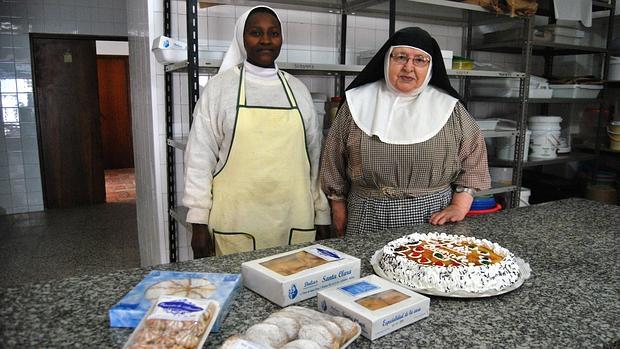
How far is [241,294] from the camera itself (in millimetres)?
1062

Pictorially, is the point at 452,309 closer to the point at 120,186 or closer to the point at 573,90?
the point at 573,90

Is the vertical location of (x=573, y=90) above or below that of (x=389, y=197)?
above

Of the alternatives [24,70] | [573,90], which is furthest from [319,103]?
[24,70]

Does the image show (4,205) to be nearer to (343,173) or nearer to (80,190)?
(80,190)

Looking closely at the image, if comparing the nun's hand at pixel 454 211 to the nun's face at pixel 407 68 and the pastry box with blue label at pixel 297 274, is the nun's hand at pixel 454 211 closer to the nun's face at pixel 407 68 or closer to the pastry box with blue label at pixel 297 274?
the nun's face at pixel 407 68

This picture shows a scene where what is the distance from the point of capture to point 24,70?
511cm

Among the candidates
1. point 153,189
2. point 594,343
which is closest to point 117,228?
point 153,189

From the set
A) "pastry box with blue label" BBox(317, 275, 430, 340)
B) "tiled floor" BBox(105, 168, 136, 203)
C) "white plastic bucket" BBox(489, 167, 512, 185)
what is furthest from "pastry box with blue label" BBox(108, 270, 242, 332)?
"tiled floor" BBox(105, 168, 136, 203)

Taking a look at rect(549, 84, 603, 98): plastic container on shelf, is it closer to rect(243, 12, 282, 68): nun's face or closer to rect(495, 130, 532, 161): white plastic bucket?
rect(495, 130, 532, 161): white plastic bucket

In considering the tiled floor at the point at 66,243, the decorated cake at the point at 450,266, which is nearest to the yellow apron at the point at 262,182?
the decorated cake at the point at 450,266

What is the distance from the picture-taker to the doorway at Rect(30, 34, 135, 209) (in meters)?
5.30

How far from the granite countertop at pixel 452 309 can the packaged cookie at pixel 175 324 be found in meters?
0.07

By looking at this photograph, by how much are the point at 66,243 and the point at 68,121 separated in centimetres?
183

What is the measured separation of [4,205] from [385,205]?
4.96m
